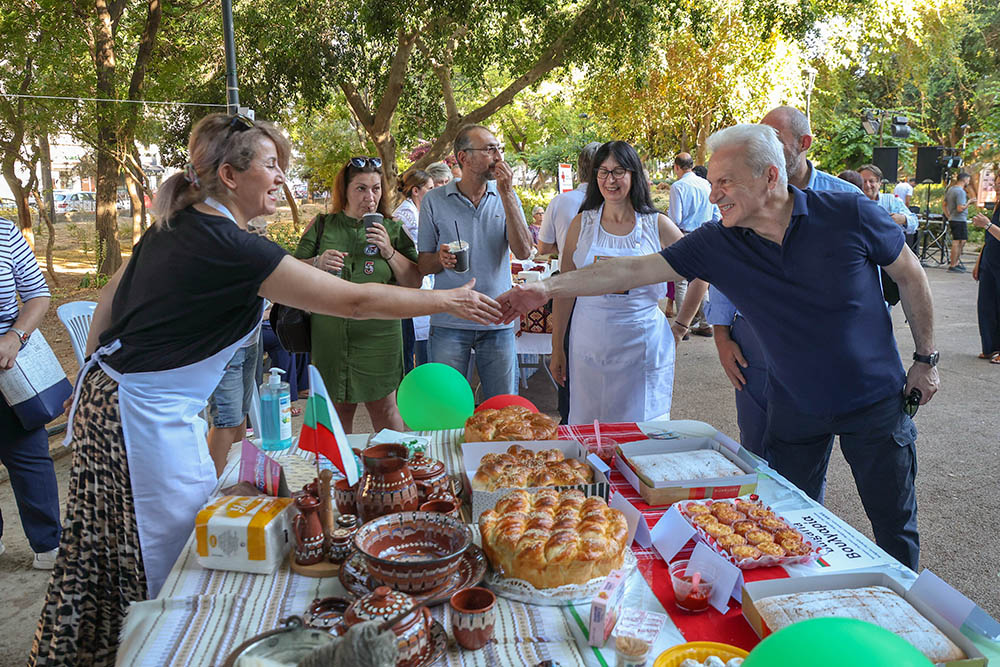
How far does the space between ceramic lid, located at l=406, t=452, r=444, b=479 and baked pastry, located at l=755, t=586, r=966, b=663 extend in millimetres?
981

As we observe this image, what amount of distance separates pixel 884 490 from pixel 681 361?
5554 millimetres

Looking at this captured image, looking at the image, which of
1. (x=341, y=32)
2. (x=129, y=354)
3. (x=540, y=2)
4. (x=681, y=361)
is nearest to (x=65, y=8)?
(x=341, y=32)

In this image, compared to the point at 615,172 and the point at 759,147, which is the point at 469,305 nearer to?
the point at 759,147

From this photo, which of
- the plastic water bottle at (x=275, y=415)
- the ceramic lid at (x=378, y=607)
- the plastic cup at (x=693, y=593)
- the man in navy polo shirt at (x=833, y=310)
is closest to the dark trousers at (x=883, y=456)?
the man in navy polo shirt at (x=833, y=310)

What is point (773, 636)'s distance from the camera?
3.76ft

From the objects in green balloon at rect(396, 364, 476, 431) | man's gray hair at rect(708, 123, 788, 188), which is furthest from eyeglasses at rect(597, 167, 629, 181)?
green balloon at rect(396, 364, 476, 431)

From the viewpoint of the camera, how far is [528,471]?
6.98ft

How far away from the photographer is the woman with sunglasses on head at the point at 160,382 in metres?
2.05

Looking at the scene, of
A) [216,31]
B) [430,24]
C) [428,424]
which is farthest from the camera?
[216,31]

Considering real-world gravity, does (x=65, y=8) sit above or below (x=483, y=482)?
above

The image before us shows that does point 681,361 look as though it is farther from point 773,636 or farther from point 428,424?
point 773,636

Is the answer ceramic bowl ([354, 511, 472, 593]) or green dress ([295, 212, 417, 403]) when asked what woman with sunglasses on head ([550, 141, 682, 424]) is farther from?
ceramic bowl ([354, 511, 472, 593])

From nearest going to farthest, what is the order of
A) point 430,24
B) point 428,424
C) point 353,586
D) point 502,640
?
point 502,640, point 353,586, point 428,424, point 430,24

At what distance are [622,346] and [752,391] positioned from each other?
2.15 feet
